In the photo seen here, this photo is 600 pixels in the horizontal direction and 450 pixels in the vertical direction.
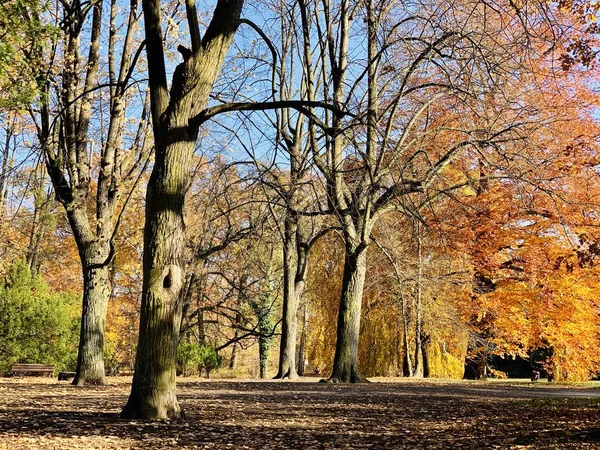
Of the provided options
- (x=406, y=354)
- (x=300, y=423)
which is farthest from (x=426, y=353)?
(x=300, y=423)

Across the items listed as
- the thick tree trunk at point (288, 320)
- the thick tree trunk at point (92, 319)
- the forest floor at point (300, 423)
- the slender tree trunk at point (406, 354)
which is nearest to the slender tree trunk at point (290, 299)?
the thick tree trunk at point (288, 320)

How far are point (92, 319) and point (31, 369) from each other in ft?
21.8

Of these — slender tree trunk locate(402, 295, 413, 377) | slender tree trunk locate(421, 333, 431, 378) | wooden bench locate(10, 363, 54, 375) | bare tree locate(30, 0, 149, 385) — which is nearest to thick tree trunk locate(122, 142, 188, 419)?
bare tree locate(30, 0, 149, 385)

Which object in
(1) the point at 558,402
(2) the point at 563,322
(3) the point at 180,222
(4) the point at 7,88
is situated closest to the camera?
(3) the point at 180,222

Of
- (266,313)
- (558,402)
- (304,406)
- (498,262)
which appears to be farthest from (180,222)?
(266,313)

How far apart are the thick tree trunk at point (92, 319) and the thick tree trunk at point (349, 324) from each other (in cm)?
551

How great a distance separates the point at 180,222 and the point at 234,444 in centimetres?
287

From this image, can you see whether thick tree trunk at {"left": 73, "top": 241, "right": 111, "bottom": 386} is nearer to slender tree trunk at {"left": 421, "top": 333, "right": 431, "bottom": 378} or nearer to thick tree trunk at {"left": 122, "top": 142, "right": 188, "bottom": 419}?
thick tree trunk at {"left": 122, "top": 142, "right": 188, "bottom": 419}

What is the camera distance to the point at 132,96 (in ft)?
49.5

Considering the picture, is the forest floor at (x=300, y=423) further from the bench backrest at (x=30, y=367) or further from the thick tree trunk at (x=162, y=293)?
the bench backrest at (x=30, y=367)

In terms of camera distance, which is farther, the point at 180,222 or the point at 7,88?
the point at 7,88

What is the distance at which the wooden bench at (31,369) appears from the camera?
61.4 feet

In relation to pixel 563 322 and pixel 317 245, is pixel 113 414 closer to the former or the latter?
pixel 563 322

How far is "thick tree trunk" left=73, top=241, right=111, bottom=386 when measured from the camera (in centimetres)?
1366
